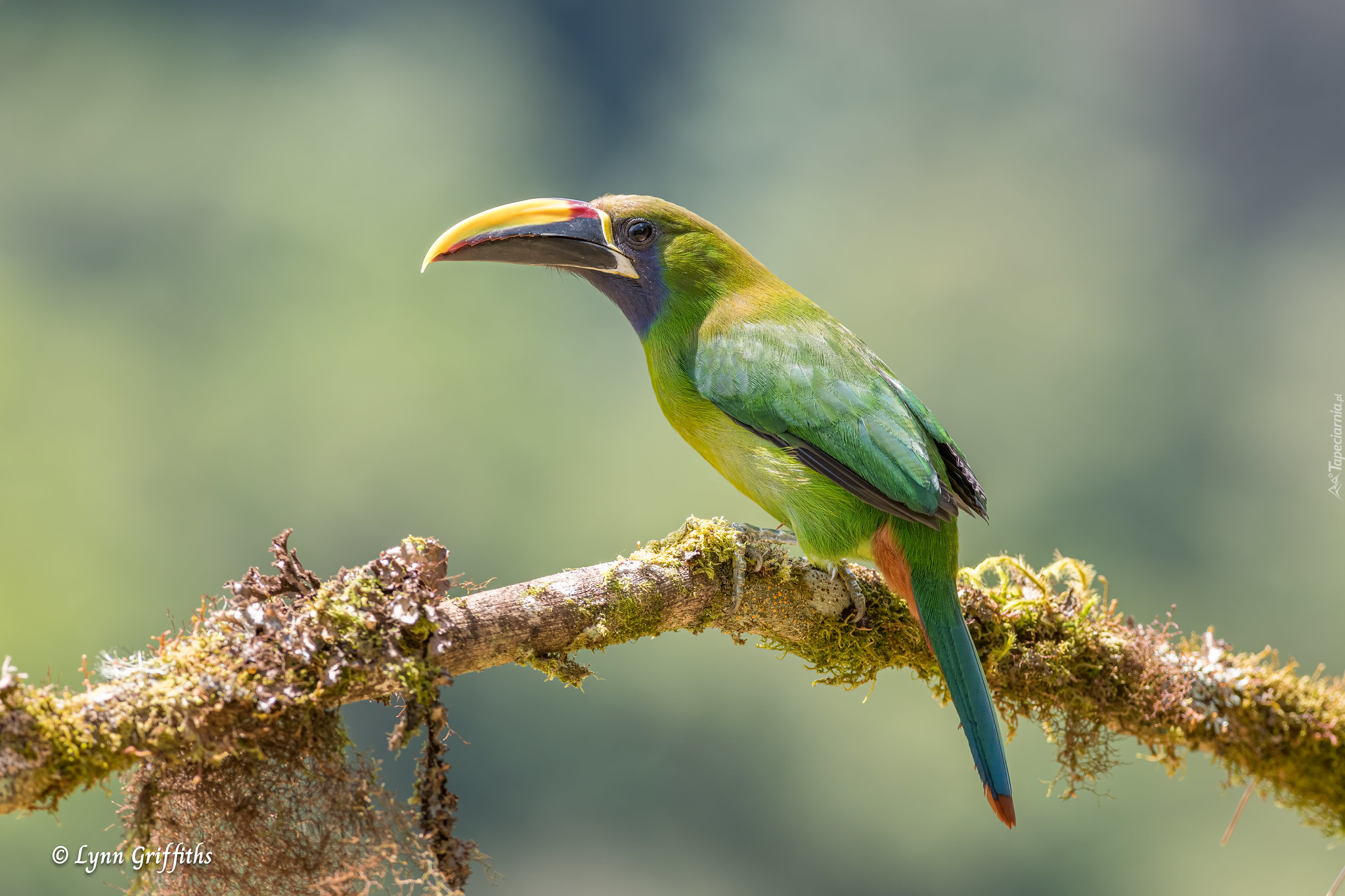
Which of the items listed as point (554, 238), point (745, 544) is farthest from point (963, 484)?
point (554, 238)

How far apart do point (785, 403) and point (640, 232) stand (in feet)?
2.20

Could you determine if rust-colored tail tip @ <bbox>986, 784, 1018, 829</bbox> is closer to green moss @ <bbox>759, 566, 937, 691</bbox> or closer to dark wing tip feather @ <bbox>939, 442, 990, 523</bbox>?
green moss @ <bbox>759, 566, 937, 691</bbox>

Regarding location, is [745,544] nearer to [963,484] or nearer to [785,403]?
[785,403]

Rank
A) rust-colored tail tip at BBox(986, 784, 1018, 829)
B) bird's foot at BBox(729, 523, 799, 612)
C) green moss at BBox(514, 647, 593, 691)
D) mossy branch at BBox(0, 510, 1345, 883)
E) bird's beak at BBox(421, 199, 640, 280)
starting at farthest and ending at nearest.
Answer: bird's beak at BBox(421, 199, 640, 280)
bird's foot at BBox(729, 523, 799, 612)
rust-colored tail tip at BBox(986, 784, 1018, 829)
green moss at BBox(514, 647, 593, 691)
mossy branch at BBox(0, 510, 1345, 883)

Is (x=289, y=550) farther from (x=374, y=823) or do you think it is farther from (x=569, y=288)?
(x=569, y=288)

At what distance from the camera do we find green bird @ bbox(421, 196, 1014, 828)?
90.5 inches

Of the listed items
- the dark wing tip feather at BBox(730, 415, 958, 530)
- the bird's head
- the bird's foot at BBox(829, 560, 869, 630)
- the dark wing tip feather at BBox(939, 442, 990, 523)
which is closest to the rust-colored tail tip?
the bird's foot at BBox(829, 560, 869, 630)

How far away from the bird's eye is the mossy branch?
2.96ft

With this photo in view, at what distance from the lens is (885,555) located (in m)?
2.37

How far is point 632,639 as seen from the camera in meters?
2.12

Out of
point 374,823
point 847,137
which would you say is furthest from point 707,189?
point 374,823

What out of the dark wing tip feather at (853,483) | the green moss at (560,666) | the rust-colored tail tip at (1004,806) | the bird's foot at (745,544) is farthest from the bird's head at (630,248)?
the rust-colored tail tip at (1004,806)

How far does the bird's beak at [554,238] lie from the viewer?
2.72 m

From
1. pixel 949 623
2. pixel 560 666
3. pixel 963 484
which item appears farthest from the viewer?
pixel 963 484
